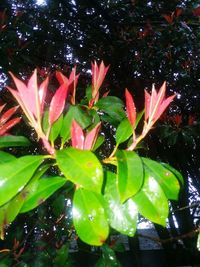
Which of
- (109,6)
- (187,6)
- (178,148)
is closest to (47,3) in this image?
(109,6)

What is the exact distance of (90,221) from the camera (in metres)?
0.95

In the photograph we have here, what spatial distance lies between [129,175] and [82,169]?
0.52 feet

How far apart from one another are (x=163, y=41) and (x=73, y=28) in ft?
5.64

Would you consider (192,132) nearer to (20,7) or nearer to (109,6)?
(109,6)

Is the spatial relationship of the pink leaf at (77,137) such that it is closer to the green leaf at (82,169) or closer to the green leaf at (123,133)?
the green leaf at (82,169)

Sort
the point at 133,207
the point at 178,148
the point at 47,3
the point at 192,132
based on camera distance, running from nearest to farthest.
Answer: the point at 133,207, the point at 192,132, the point at 47,3, the point at 178,148

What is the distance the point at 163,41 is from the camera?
542 centimetres

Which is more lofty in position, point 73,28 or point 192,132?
point 73,28

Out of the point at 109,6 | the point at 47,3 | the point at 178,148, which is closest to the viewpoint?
the point at 47,3

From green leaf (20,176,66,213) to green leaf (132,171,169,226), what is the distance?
0.85ft

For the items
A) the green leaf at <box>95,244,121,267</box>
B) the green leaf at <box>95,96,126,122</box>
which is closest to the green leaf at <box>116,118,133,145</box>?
the green leaf at <box>95,96,126,122</box>

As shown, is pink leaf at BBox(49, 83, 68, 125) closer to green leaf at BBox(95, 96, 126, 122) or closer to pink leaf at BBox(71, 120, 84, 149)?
pink leaf at BBox(71, 120, 84, 149)

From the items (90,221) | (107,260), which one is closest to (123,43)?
(107,260)

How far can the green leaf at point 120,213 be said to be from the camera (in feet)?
3.34
